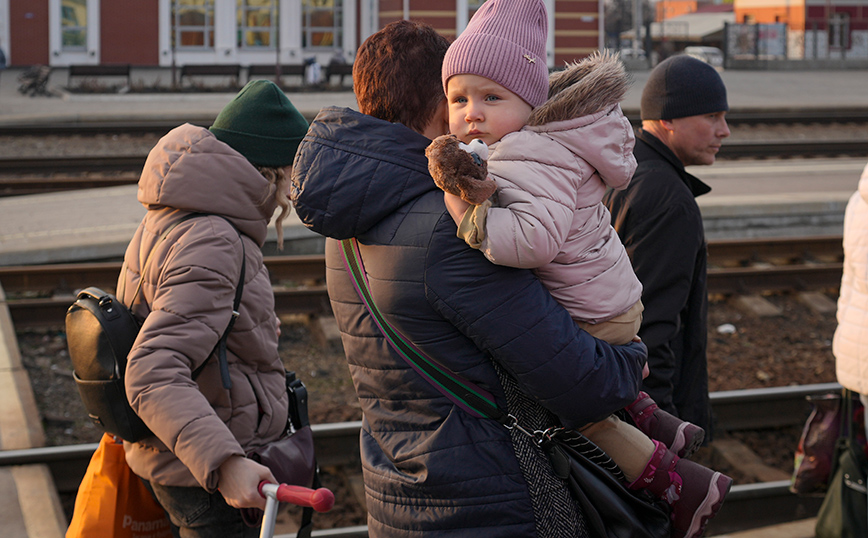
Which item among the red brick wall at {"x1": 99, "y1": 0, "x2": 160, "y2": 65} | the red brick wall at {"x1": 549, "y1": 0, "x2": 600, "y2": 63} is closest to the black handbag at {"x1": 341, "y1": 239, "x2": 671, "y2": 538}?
the red brick wall at {"x1": 549, "y1": 0, "x2": 600, "y2": 63}

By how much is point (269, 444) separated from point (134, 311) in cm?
60

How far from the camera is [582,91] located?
205cm

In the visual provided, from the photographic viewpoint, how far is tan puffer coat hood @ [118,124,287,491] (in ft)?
7.81

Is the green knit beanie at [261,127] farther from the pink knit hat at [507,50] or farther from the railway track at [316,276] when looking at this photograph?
the railway track at [316,276]

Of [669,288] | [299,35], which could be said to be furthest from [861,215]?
Result: [299,35]

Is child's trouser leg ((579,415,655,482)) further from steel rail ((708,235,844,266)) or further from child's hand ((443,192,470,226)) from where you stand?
steel rail ((708,235,844,266))

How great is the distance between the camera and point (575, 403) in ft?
6.40

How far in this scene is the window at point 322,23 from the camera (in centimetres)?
3469

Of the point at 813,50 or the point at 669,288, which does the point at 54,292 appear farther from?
the point at 813,50

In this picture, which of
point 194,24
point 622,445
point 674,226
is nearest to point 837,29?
point 194,24

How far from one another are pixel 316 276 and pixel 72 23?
2860 centimetres

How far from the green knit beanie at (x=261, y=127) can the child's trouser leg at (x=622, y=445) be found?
1.41 metres

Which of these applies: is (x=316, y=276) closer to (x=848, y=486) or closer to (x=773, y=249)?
(x=773, y=249)

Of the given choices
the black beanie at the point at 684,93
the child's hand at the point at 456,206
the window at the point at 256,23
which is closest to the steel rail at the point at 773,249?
the black beanie at the point at 684,93
